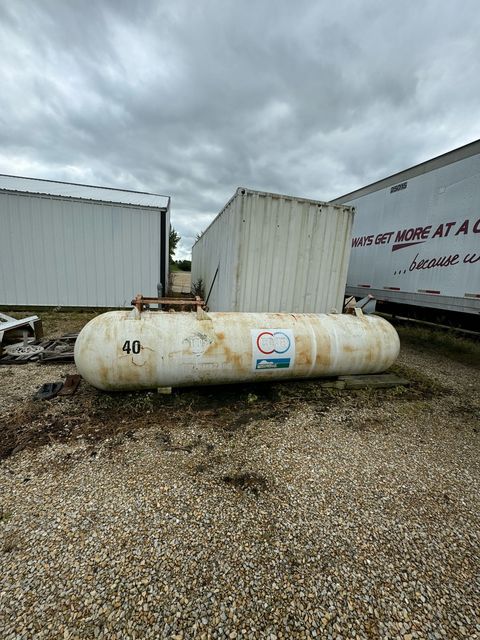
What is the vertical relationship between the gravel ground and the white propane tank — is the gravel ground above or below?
below

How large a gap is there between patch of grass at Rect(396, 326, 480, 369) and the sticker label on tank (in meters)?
5.03

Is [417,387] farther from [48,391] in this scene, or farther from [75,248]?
[75,248]

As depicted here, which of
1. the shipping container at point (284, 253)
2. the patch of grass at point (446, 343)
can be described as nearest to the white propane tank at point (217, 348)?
the shipping container at point (284, 253)

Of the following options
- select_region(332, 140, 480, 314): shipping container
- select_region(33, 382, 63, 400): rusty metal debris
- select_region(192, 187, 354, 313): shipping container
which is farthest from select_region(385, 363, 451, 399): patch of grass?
select_region(33, 382, 63, 400): rusty metal debris

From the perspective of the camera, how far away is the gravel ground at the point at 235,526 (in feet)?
4.99

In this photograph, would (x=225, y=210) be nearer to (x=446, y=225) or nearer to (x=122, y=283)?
(x=446, y=225)

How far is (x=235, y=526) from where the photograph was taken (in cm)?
203

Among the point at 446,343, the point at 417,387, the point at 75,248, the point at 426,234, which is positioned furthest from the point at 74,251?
the point at 446,343

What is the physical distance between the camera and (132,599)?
5.10 feet

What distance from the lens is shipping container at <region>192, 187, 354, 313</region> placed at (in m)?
5.06

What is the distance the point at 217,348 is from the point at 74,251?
800 cm

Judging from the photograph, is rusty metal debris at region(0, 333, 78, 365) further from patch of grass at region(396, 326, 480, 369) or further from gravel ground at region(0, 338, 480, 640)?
patch of grass at region(396, 326, 480, 369)

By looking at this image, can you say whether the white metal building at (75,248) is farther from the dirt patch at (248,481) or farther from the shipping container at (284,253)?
the dirt patch at (248,481)

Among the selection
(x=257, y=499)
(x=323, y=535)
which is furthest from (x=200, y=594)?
(x=323, y=535)
